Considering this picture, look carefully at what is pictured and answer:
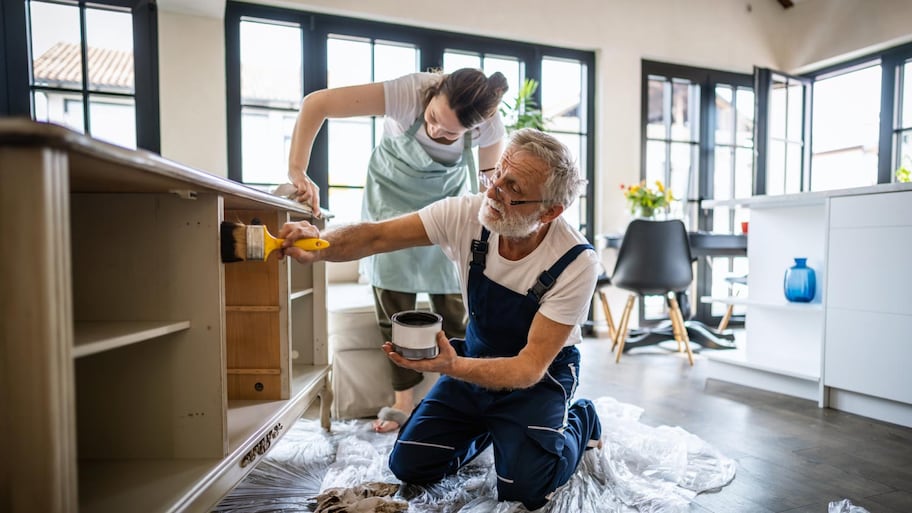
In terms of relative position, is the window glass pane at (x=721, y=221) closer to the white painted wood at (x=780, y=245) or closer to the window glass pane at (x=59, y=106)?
the white painted wood at (x=780, y=245)

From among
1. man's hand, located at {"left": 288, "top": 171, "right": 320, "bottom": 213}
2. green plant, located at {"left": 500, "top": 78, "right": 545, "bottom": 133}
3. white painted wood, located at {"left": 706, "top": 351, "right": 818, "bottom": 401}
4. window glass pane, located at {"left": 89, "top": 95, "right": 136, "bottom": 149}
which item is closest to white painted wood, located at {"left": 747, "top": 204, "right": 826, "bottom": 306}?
white painted wood, located at {"left": 706, "top": 351, "right": 818, "bottom": 401}

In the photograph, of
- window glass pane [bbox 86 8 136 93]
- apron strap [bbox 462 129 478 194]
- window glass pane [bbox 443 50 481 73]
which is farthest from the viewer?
window glass pane [bbox 443 50 481 73]

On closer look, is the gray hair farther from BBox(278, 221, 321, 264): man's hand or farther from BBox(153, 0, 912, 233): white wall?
BBox(153, 0, 912, 233): white wall

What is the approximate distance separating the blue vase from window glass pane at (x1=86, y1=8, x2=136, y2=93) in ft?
12.6

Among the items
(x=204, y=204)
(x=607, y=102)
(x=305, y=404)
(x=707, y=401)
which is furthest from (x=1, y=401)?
(x=607, y=102)

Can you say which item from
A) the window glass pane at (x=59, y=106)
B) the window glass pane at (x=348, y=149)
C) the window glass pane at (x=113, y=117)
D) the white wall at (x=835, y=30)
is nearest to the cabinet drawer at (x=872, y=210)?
the window glass pane at (x=348, y=149)

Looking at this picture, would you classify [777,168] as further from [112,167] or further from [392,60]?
[112,167]

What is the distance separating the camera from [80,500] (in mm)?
870

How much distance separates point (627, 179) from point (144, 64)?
141 inches

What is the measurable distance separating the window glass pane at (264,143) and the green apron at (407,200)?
5.80 ft

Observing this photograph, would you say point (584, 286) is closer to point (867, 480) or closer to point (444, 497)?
point (444, 497)

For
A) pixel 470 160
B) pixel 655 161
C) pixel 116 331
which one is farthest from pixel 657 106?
pixel 116 331

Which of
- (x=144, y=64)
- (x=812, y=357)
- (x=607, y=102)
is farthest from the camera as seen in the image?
(x=607, y=102)

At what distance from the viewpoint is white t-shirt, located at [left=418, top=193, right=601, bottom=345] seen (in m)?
1.34
